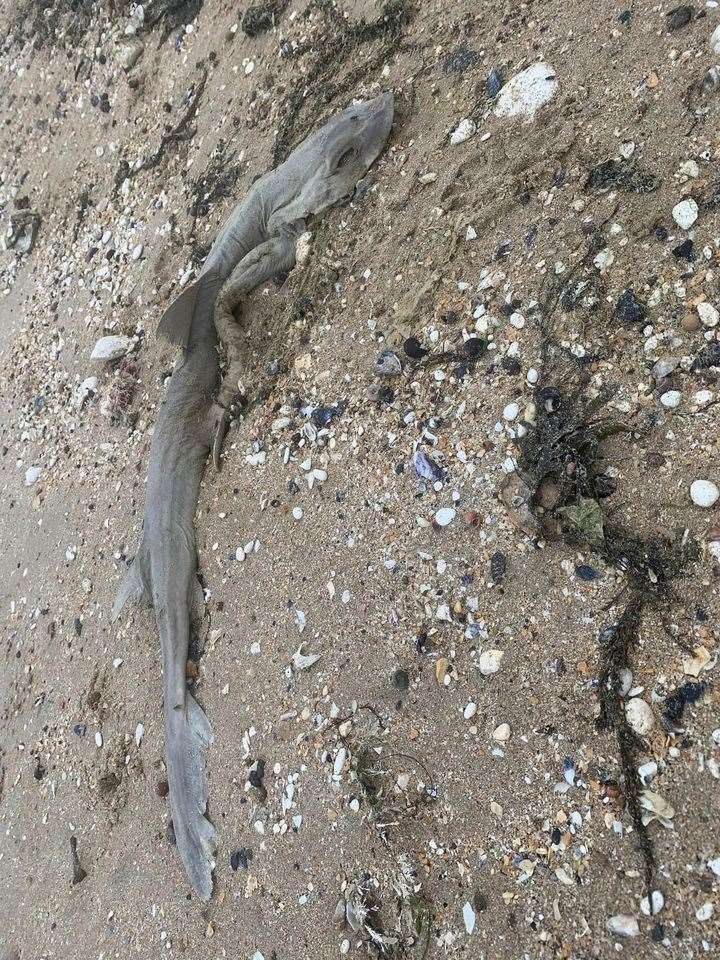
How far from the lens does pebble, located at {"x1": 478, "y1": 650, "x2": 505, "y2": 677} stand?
8.76ft

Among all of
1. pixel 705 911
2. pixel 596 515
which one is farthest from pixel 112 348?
pixel 705 911

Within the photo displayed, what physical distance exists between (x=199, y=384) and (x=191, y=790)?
2148 millimetres

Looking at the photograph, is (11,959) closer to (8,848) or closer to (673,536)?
(8,848)

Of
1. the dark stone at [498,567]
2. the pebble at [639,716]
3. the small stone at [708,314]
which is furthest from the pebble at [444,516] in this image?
the small stone at [708,314]

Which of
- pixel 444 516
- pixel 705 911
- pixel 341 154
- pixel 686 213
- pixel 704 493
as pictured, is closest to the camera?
pixel 705 911

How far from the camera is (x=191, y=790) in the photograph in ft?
11.0

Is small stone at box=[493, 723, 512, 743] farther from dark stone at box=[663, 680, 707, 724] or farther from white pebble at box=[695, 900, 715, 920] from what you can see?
white pebble at box=[695, 900, 715, 920]

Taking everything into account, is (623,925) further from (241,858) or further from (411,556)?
(241,858)

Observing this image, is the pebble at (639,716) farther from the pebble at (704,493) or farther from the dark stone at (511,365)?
the dark stone at (511,365)

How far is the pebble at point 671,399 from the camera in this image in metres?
2.54

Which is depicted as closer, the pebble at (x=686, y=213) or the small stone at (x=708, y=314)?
the small stone at (x=708, y=314)

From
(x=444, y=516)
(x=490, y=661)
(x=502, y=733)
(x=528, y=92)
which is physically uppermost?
(x=528, y=92)

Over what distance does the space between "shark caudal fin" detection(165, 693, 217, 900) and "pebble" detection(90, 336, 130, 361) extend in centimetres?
233

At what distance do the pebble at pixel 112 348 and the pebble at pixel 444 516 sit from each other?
8.84 ft
